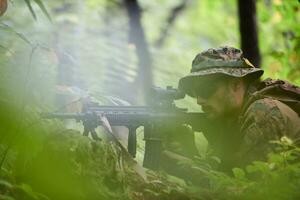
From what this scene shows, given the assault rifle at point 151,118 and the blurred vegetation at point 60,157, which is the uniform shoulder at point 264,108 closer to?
the blurred vegetation at point 60,157

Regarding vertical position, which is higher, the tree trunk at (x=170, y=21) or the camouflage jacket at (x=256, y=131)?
the tree trunk at (x=170, y=21)

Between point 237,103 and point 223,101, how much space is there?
110 millimetres

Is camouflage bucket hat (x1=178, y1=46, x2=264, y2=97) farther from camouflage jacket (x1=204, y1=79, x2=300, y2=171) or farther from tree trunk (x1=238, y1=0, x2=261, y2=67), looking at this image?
tree trunk (x1=238, y1=0, x2=261, y2=67)

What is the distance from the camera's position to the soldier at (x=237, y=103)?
3600 millimetres

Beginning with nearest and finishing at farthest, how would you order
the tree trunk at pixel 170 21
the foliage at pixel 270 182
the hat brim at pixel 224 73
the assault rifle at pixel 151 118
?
the foliage at pixel 270 182
the assault rifle at pixel 151 118
the hat brim at pixel 224 73
the tree trunk at pixel 170 21

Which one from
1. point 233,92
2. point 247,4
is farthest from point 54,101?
point 247,4

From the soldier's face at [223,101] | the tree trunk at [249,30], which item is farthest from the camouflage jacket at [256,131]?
the tree trunk at [249,30]

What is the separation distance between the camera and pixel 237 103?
4.05 meters

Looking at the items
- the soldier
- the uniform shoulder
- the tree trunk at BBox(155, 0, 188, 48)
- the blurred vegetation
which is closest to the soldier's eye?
the soldier

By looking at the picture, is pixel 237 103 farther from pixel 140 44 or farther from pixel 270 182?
pixel 140 44

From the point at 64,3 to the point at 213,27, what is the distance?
253 inches

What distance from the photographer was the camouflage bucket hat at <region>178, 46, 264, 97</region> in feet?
13.0

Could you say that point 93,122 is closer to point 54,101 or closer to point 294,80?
point 54,101

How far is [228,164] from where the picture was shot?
12.4 ft
